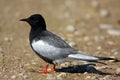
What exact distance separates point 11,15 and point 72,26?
6.48ft

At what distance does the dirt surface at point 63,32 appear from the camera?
9.12m

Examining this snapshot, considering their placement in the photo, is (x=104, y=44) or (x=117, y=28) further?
(x=117, y=28)

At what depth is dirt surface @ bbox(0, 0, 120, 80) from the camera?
359 inches

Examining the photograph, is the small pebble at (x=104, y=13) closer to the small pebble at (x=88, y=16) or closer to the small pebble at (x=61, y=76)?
the small pebble at (x=88, y=16)

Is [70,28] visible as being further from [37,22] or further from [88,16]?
[37,22]

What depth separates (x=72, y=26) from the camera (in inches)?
521

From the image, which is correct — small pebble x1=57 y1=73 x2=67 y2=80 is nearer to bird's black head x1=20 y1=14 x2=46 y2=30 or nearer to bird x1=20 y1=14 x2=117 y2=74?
bird x1=20 y1=14 x2=117 y2=74

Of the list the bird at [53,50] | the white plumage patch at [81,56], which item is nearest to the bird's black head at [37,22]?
the bird at [53,50]

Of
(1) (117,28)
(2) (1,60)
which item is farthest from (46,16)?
(2) (1,60)

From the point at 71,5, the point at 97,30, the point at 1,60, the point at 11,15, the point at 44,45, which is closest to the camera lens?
the point at 44,45

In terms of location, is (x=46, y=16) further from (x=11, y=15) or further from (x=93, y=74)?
(x=93, y=74)

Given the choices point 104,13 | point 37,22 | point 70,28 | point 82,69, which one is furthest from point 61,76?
point 104,13

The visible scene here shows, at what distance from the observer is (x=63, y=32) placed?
42.0ft

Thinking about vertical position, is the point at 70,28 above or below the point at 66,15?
below
